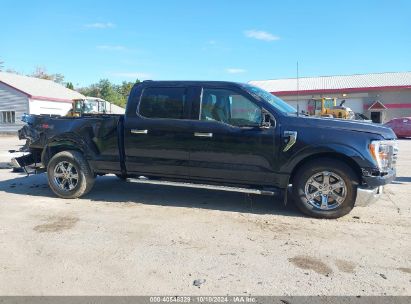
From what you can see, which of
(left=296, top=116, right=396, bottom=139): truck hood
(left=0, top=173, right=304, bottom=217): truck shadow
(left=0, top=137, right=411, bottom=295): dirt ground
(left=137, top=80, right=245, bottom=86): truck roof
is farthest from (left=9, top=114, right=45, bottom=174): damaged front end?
(left=296, top=116, right=396, bottom=139): truck hood

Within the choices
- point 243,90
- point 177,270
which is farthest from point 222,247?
point 243,90

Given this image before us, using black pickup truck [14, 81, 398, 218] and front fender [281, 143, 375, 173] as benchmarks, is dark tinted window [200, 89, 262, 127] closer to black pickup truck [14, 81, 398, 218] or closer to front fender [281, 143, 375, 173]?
black pickup truck [14, 81, 398, 218]

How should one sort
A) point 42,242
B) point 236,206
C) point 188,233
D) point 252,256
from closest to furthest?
point 252,256, point 42,242, point 188,233, point 236,206

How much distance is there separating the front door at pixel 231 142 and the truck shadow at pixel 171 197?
1.82ft

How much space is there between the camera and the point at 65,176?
7535 mm

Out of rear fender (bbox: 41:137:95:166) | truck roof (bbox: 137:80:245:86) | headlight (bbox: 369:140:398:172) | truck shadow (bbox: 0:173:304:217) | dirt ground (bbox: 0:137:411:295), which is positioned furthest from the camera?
rear fender (bbox: 41:137:95:166)

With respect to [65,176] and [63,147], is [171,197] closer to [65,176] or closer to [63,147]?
[65,176]

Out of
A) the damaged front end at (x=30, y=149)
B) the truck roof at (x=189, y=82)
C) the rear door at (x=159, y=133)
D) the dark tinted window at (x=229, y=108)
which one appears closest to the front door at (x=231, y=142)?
the dark tinted window at (x=229, y=108)

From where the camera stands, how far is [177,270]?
431 centimetres

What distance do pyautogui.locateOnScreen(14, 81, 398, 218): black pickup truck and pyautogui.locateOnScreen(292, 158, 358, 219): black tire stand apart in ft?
0.05

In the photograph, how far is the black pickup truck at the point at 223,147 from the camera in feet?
19.8

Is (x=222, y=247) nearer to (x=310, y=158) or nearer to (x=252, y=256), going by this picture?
(x=252, y=256)

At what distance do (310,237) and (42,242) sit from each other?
10.7 ft

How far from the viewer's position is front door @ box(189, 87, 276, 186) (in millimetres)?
6328
